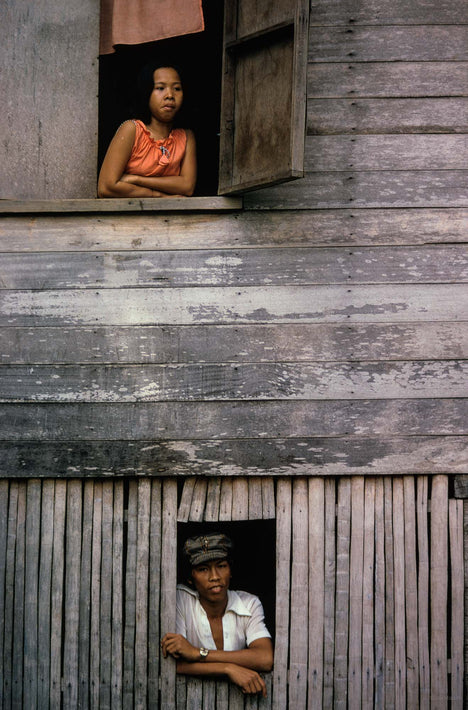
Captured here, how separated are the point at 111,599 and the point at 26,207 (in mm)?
2336

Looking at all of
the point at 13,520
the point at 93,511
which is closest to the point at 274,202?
the point at 93,511

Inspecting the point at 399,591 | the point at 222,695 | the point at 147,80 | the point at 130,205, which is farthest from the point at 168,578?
the point at 147,80

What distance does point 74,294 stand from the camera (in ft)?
14.9

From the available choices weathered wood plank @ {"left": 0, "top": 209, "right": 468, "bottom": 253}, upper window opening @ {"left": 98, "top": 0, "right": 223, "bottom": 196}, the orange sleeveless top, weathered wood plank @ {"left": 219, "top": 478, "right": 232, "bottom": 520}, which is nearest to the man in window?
weathered wood plank @ {"left": 219, "top": 478, "right": 232, "bottom": 520}

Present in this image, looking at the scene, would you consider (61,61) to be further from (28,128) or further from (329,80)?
(329,80)

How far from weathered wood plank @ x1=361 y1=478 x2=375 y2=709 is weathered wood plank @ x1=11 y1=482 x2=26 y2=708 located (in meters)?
2.00

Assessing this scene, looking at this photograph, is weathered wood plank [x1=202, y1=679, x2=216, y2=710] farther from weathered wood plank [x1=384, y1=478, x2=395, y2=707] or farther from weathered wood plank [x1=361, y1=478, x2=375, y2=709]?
weathered wood plank [x1=384, y1=478, x2=395, y2=707]

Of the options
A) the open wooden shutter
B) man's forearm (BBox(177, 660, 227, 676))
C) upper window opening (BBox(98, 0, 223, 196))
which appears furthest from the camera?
upper window opening (BBox(98, 0, 223, 196))

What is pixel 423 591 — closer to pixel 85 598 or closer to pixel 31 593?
pixel 85 598

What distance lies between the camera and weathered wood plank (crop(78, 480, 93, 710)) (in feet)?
14.8

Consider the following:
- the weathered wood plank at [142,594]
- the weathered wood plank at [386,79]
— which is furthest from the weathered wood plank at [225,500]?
the weathered wood plank at [386,79]

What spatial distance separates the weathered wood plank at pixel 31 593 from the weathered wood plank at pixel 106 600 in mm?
375

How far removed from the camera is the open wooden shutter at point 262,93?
402 centimetres

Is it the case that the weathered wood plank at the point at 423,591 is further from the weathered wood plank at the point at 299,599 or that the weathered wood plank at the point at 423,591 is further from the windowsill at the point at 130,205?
the windowsill at the point at 130,205
